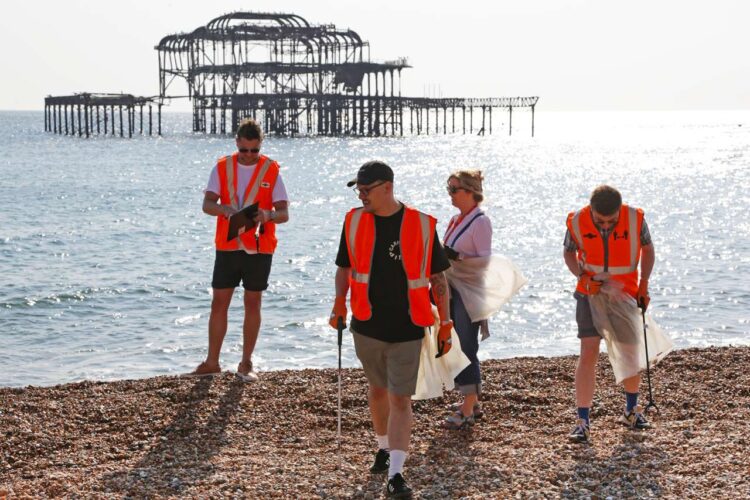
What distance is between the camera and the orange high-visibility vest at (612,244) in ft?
22.8

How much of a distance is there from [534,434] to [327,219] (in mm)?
Result: 29340

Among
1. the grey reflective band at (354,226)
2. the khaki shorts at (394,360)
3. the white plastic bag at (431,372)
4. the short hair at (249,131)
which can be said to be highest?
the short hair at (249,131)

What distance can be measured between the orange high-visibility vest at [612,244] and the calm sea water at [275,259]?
5795 mm

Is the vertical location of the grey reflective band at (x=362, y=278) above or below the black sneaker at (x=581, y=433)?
above

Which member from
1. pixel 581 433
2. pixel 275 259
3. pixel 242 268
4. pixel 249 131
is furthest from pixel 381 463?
pixel 275 259

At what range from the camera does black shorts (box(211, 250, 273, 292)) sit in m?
8.81

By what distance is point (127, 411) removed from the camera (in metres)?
8.27

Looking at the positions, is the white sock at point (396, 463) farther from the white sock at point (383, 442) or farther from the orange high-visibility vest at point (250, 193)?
the orange high-visibility vest at point (250, 193)

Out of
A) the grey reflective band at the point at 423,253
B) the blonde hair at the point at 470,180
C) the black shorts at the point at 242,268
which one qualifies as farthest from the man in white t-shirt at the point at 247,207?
the grey reflective band at the point at 423,253

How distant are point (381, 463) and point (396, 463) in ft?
1.54

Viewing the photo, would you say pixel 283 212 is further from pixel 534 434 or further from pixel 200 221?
pixel 200 221

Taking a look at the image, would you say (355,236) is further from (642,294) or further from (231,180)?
→ (231,180)

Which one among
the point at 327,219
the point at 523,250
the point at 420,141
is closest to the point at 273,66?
the point at 420,141

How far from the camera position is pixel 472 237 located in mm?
7395
